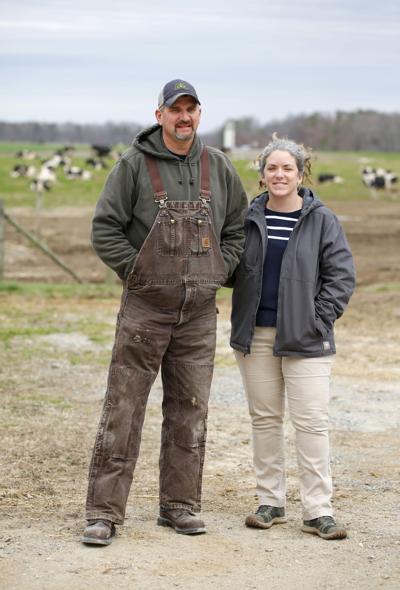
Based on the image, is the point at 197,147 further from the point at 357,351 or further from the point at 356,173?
the point at 356,173

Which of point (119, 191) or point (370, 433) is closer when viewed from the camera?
point (119, 191)

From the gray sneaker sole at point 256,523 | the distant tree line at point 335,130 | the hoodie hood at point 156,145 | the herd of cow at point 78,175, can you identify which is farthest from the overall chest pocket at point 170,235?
the distant tree line at point 335,130

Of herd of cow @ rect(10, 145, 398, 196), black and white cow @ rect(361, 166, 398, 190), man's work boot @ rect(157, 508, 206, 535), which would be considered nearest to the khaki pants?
man's work boot @ rect(157, 508, 206, 535)

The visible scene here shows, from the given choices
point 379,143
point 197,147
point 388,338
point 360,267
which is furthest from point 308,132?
point 197,147

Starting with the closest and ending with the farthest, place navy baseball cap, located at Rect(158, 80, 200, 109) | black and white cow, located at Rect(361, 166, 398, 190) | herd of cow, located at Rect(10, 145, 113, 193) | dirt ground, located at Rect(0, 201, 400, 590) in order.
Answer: dirt ground, located at Rect(0, 201, 400, 590), navy baseball cap, located at Rect(158, 80, 200, 109), herd of cow, located at Rect(10, 145, 113, 193), black and white cow, located at Rect(361, 166, 398, 190)

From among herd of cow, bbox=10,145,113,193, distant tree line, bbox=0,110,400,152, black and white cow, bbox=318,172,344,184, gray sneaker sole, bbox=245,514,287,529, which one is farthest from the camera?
distant tree line, bbox=0,110,400,152

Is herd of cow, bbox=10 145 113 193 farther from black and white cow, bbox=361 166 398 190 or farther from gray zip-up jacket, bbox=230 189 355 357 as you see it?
gray zip-up jacket, bbox=230 189 355 357

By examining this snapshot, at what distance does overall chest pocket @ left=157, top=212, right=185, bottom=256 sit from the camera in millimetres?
5680

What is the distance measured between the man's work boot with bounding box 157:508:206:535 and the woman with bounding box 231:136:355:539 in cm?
30

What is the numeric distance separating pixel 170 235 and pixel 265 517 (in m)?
1.59

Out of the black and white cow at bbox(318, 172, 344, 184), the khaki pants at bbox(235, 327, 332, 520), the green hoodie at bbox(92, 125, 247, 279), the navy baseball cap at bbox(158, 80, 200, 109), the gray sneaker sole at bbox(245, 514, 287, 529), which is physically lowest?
the black and white cow at bbox(318, 172, 344, 184)

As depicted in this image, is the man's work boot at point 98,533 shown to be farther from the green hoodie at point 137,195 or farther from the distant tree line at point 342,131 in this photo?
the distant tree line at point 342,131

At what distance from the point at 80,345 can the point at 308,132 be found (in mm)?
102555

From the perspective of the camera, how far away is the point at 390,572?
18.0ft
